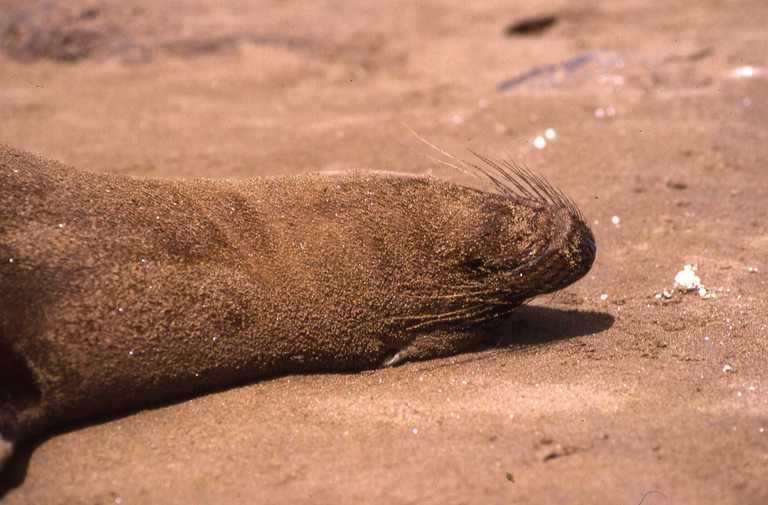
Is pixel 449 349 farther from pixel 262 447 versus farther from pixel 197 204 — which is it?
pixel 197 204

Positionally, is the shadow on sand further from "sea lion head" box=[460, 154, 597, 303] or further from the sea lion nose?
the sea lion nose

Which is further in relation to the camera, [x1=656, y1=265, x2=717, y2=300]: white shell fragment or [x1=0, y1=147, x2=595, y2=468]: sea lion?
[x1=656, y1=265, x2=717, y2=300]: white shell fragment

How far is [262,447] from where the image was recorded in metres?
2.45

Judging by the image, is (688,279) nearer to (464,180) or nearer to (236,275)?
(464,180)

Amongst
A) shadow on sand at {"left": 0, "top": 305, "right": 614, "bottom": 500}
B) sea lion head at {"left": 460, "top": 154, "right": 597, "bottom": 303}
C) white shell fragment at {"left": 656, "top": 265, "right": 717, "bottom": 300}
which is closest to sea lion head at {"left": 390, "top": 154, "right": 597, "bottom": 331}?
sea lion head at {"left": 460, "top": 154, "right": 597, "bottom": 303}

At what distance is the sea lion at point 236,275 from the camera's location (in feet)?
8.14

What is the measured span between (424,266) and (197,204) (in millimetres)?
887

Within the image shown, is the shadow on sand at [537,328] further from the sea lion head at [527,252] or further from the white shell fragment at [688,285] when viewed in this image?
the white shell fragment at [688,285]

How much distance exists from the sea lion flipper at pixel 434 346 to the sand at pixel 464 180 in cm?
5

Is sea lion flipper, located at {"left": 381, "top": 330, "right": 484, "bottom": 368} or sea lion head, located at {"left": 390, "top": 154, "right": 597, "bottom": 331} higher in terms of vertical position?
sea lion head, located at {"left": 390, "top": 154, "right": 597, "bottom": 331}

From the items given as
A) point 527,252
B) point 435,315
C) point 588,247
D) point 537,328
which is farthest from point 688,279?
point 435,315

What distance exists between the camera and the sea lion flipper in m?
2.90

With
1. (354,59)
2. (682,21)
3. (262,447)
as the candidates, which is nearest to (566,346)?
(262,447)

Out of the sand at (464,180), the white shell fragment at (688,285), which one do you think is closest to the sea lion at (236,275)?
the sand at (464,180)
